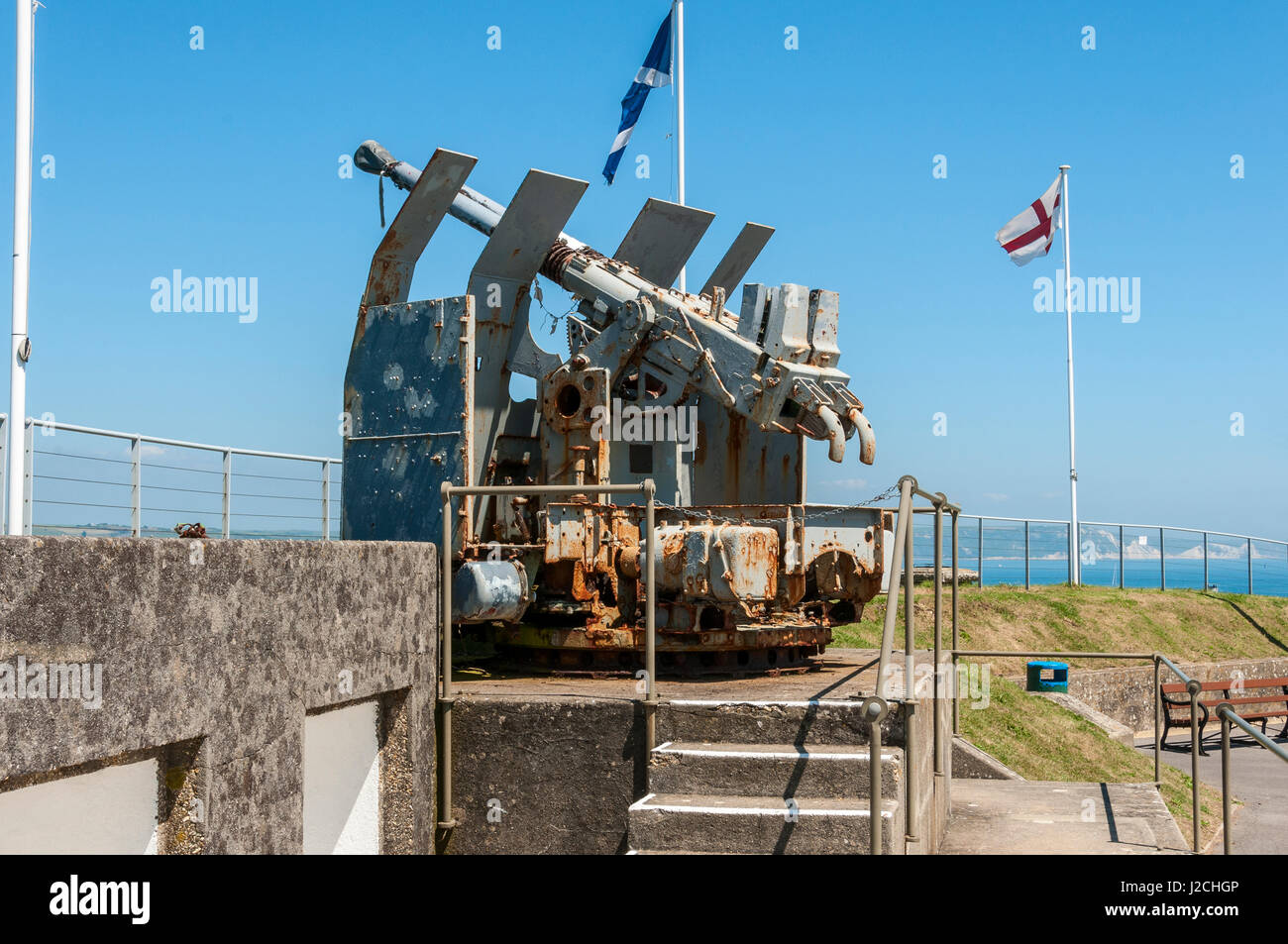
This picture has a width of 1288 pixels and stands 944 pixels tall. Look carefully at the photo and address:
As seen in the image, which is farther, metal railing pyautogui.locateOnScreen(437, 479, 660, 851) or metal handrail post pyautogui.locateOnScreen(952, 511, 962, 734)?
metal handrail post pyautogui.locateOnScreen(952, 511, 962, 734)

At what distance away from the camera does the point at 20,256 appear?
9.06m

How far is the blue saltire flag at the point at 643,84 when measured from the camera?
51.5ft

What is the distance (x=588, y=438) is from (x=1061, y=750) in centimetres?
529

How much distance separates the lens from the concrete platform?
743 centimetres

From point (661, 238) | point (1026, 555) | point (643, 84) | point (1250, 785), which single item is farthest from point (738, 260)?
point (1026, 555)

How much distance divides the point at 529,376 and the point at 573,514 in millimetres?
1263

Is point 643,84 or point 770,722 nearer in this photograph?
point 770,722

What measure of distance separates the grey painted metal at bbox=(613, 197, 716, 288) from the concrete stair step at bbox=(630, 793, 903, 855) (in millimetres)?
4764

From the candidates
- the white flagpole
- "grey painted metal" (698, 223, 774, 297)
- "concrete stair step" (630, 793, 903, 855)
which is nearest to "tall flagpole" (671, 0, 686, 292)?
the white flagpole

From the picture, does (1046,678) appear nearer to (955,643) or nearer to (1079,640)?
(1079,640)

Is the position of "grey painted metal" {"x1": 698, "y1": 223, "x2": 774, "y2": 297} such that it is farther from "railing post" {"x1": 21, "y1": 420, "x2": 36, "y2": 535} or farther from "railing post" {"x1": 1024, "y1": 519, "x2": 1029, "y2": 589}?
"railing post" {"x1": 1024, "y1": 519, "x2": 1029, "y2": 589}

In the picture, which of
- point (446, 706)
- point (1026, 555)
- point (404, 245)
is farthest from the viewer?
point (1026, 555)

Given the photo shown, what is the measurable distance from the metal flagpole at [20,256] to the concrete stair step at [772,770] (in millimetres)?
4346
